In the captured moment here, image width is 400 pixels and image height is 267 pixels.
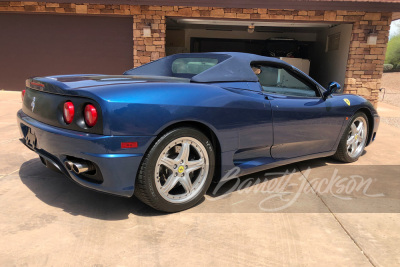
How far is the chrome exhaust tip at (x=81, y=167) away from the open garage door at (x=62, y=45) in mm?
8139

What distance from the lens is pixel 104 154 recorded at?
2262mm

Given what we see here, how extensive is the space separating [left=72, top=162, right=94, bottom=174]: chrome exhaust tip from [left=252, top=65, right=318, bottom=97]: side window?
1.87 meters

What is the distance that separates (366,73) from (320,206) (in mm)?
8047

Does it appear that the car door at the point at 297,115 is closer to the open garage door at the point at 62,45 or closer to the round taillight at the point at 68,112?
the round taillight at the point at 68,112

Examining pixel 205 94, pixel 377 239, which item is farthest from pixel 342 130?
pixel 205 94

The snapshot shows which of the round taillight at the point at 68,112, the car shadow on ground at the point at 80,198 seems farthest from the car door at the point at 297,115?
the round taillight at the point at 68,112

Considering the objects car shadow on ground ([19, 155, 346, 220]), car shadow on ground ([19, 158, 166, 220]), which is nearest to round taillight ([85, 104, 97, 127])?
car shadow on ground ([19, 158, 166, 220])

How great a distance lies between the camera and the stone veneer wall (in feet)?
30.6

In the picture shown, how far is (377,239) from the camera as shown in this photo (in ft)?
7.98

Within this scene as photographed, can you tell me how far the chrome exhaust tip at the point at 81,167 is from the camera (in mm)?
2328

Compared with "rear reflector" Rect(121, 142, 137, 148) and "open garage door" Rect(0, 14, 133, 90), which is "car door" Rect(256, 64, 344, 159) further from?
"open garage door" Rect(0, 14, 133, 90)

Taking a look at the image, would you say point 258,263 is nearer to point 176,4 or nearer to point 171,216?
point 171,216

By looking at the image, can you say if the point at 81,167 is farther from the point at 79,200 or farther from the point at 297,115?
the point at 297,115

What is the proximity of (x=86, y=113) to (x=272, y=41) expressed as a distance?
12.3 metres
